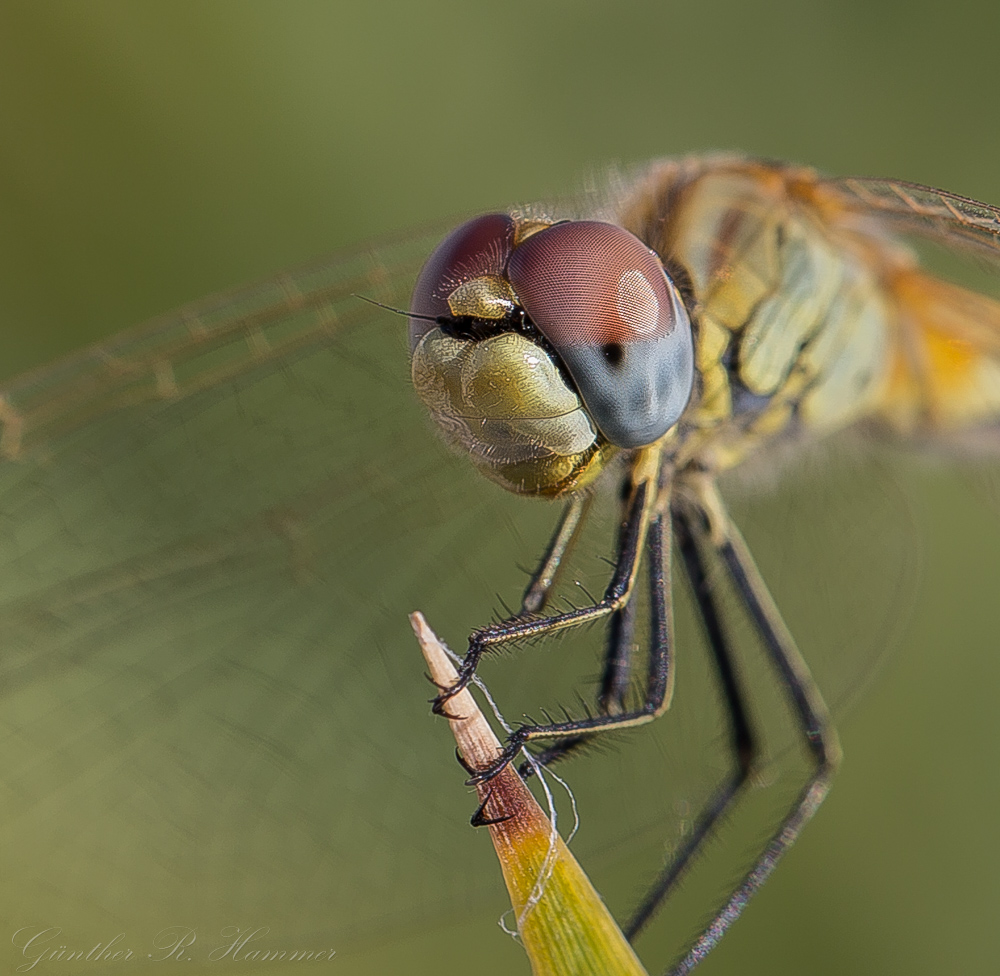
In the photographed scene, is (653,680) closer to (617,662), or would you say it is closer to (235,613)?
(617,662)

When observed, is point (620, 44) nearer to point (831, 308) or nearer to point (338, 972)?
point (831, 308)

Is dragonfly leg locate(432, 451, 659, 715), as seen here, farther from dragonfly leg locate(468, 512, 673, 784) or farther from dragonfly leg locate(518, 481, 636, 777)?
dragonfly leg locate(518, 481, 636, 777)

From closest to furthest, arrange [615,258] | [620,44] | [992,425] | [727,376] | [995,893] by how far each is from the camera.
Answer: [615,258] < [727,376] < [992,425] < [995,893] < [620,44]

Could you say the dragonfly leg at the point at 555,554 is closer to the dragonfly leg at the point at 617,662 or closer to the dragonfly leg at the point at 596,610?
the dragonfly leg at the point at 596,610

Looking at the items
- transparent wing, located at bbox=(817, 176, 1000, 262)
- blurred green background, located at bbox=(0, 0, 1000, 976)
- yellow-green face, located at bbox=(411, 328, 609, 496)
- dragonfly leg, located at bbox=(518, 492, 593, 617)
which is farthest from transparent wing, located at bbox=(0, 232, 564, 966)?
blurred green background, located at bbox=(0, 0, 1000, 976)

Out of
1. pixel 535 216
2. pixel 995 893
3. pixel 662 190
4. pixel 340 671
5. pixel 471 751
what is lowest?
pixel 995 893

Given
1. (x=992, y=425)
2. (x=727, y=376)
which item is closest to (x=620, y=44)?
(x=992, y=425)

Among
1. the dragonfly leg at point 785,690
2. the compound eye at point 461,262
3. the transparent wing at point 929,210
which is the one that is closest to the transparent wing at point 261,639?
the dragonfly leg at point 785,690

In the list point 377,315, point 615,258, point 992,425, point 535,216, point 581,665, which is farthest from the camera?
point 992,425
